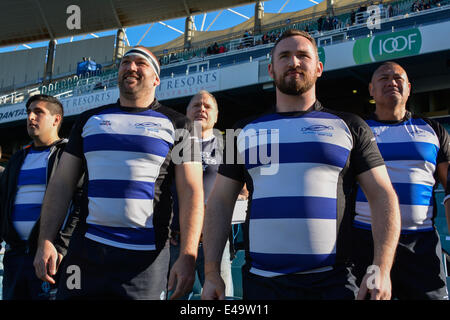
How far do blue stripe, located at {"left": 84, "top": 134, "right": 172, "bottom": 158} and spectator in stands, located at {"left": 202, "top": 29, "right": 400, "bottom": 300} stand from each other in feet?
1.11

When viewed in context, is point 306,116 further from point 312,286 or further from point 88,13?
point 88,13

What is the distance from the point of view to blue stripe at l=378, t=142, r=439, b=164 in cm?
199

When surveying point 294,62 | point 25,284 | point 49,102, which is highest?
point 49,102

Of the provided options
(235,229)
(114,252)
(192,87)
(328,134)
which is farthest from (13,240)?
(192,87)

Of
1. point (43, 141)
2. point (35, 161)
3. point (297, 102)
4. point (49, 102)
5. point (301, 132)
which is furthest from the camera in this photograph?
point (49, 102)

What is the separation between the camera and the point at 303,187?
1.32 metres

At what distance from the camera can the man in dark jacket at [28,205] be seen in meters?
2.15

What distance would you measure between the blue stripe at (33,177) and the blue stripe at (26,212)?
0.14 metres

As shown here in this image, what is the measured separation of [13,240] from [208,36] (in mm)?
23301

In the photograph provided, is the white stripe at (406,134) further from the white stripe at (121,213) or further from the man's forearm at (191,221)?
the white stripe at (121,213)

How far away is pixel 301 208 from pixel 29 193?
1.76 metres

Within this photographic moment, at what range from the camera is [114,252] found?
1485 mm

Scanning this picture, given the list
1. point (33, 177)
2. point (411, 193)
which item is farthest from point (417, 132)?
point (33, 177)
